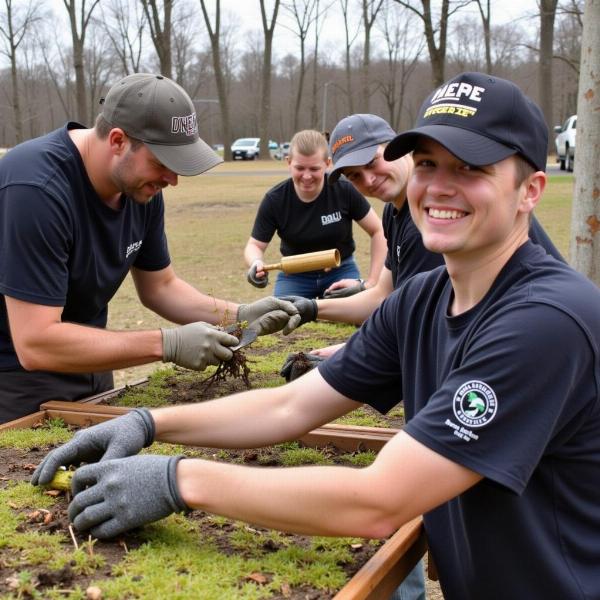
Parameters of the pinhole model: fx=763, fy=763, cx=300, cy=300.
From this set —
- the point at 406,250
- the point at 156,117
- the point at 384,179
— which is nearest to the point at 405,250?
the point at 406,250

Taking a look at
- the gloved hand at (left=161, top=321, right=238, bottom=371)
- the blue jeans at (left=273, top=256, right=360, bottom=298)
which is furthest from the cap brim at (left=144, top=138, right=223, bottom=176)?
the blue jeans at (left=273, top=256, right=360, bottom=298)

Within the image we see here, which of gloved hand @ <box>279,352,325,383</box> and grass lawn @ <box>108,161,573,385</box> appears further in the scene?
grass lawn @ <box>108,161,573,385</box>

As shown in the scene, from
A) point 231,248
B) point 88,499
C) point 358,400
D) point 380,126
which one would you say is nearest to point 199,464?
point 88,499

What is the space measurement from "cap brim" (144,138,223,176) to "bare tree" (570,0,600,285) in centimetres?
266

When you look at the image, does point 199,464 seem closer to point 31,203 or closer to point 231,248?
point 31,203

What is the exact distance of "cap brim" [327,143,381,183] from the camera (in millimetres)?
3338

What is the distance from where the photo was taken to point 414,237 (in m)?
3.10

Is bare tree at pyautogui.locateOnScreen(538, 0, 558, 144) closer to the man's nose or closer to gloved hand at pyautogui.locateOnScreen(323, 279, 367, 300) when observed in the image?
gloved hand at pyautogui.locateOnScreen(323, 279, 367, 300)

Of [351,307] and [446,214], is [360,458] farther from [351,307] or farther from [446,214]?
[351,307]

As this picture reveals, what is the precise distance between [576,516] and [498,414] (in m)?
0.36

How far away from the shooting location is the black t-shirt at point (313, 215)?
543 cm

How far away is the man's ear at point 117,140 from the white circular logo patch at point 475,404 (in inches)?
73.2

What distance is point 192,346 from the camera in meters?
2.96

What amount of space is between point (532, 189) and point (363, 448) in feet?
3.74
